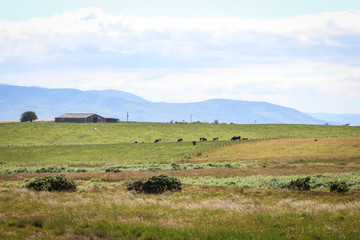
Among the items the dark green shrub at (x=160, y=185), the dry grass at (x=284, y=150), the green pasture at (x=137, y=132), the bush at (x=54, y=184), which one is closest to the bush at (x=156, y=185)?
the dark green shrub at (x=160, y=185)

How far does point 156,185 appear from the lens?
92.3 feet

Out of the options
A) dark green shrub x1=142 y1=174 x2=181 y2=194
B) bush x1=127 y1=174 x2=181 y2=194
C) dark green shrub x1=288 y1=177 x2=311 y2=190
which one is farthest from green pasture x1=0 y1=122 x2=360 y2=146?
dark green shrub x1=288 y1=177 x2=311 y2=190

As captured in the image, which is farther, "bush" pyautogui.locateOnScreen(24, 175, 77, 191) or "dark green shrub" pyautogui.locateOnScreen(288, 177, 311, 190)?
"dark green shrub" pyautogui.locateOnScreen(288, 177, 311, 190)

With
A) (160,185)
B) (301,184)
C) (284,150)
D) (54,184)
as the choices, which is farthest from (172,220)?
(284,150)

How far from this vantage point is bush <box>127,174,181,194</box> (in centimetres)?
2799

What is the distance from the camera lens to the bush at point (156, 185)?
2799cm

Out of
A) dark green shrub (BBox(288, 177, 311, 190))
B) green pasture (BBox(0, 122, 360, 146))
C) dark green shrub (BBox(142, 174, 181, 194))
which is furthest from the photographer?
green pasture (BBox(0, 122, 360, 146))

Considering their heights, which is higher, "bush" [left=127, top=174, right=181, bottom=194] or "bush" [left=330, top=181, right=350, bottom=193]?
"bush" [left=330, top=181, right=350, bottom=193]

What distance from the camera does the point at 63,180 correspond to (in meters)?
28.7

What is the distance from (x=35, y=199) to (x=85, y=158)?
200 feet

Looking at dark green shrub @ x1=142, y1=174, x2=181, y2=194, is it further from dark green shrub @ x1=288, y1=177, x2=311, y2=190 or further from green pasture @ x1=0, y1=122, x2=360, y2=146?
green pasture @ x1=0, y1=122, x2=360, y2=146

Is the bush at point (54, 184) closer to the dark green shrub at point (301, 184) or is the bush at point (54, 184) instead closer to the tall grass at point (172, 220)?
the tall grass at point (172, 220)

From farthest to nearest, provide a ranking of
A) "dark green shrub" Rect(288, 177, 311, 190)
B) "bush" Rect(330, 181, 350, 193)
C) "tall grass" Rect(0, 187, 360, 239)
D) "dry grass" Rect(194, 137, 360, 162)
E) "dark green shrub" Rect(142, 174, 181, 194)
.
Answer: "dry grass" Rect(194, 137, 360, 162), "dark green shrub" Rect(288, 177, 311, 190), "dark green shrub" Rect(142, 174, 181, 194), "bush" Rect(330, 181, 350, 193), "tall grass" Rect(0, 187, 360, 239)

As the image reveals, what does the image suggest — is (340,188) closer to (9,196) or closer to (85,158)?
(9,196)
